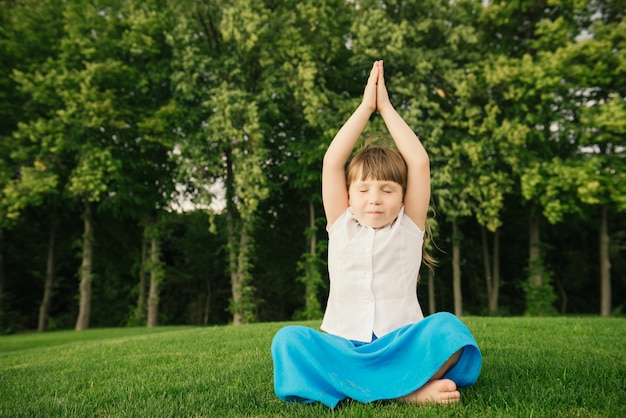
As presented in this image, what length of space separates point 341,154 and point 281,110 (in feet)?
52.0

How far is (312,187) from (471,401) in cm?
1624

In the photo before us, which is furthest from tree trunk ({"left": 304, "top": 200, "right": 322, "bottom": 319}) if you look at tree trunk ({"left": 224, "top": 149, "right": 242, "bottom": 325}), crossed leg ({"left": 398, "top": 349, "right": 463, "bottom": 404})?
crossed leg ({"left": 398, "top": 349, "right": 463, "bottom": 404})

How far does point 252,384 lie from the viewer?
3.75m

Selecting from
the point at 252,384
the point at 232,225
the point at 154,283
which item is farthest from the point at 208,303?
the point at 252,384

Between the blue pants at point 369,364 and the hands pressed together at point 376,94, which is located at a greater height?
the hands pressed together at point 376,94

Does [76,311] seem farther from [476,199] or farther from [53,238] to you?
[476,199]

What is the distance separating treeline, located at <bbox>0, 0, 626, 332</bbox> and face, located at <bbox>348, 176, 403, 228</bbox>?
1268cm

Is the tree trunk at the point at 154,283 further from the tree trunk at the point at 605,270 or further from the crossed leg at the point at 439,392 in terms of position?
Answer: the crossed leg at the point at 439,392

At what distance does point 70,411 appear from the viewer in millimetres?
3135

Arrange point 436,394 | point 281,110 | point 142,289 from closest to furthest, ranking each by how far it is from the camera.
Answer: point 436,394 → point 281,110 → point 142,289

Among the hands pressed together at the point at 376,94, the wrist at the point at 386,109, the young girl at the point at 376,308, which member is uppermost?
the hands pressed together at the point at 376,94

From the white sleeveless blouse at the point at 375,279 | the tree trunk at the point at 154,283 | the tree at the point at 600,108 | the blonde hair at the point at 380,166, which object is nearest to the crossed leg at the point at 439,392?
the white sleeveless blouse at the point at 375,279

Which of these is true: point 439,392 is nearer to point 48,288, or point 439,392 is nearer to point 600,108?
point 600,108

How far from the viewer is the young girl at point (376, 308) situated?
9.55ft
